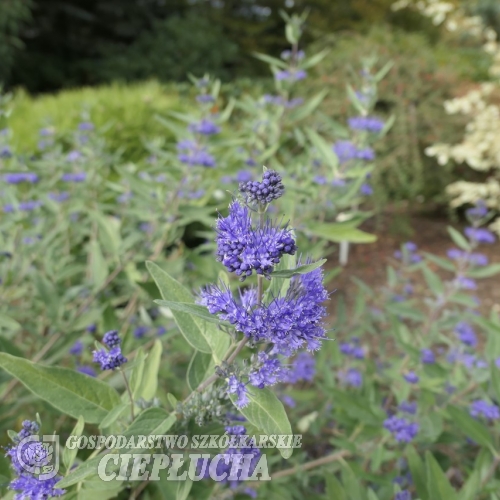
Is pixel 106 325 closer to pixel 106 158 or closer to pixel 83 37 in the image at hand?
pixel 106 158

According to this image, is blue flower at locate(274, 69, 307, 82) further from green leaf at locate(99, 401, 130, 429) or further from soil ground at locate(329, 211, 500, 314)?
soil ground at locate(329, 211, 500, 314)

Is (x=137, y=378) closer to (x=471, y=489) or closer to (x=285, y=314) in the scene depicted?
(x=285, y=314)

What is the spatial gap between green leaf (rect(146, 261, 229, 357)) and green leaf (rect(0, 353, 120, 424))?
0.69 feet

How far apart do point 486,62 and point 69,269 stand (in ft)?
29.2

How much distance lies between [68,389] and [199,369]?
0.26 metres

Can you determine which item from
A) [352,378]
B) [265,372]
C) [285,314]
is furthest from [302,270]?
[352,378]

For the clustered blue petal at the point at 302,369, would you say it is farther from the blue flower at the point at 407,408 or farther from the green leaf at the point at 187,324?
the green leaf at the point at 187,324

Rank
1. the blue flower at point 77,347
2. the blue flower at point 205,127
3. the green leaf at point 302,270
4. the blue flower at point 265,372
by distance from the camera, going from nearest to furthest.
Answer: the green leaf at point 302,270
the blue flower at point 265,372
the blue flower at point 77,347
the blue flower at point 205,127

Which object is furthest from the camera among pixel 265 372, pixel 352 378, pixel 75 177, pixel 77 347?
pixel 75 177

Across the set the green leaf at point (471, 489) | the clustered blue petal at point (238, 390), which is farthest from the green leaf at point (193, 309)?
the green leaf at point (471, 489)

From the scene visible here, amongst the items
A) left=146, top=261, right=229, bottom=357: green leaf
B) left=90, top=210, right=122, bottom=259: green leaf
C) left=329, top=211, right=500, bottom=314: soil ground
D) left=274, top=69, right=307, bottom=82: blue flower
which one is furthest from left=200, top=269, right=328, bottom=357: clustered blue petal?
left=329, top=211, right=500, bottom=314: soil ground

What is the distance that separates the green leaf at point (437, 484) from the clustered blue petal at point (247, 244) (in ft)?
2.56

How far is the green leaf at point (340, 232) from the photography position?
1.83m

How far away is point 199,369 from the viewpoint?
1.03m
